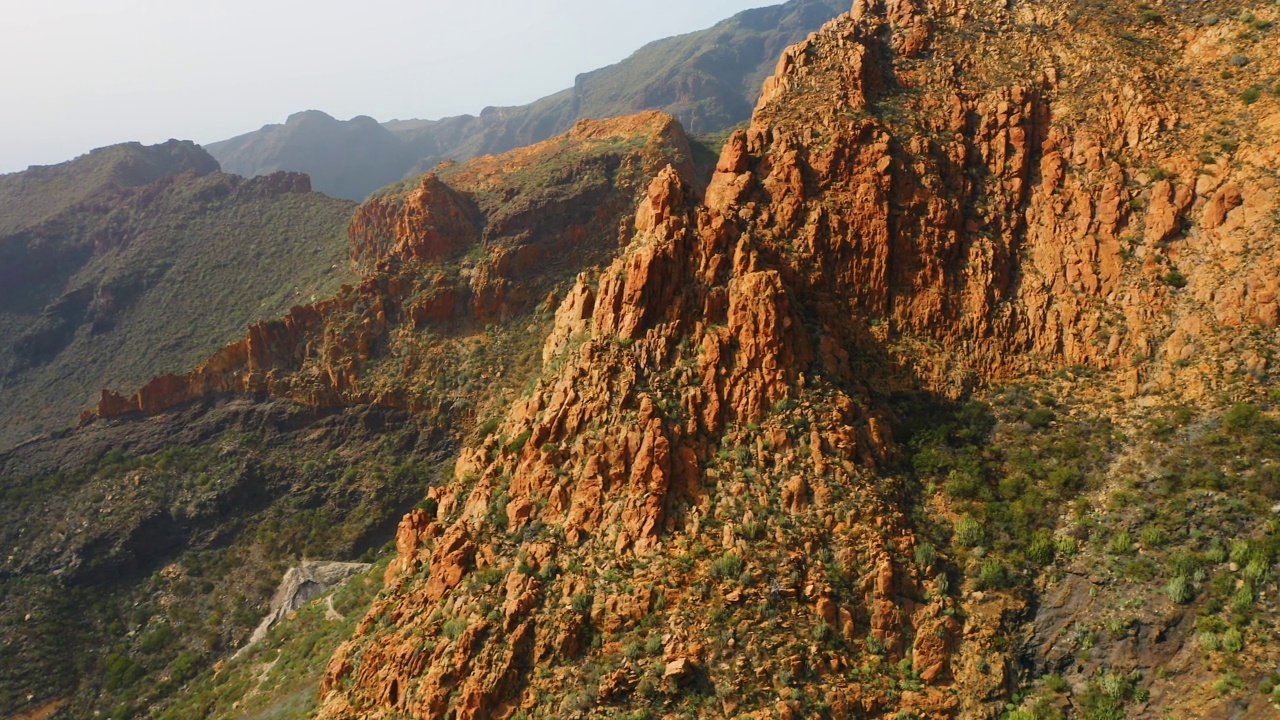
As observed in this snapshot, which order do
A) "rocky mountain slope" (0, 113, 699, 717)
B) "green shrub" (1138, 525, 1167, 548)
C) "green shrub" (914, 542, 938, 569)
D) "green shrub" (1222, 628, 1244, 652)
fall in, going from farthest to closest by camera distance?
"rocky mountain slope" (0, 113, 699, 717)
"green shrub" (914, 542, 938, 569)
"green shrub" (1138, 525, 1167, 548)
"green shrub" (1222, 628, 1244, 652)

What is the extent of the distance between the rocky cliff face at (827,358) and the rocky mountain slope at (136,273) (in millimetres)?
51413

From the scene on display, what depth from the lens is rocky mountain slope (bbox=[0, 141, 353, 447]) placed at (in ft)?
258

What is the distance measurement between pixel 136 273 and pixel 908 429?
95.5m

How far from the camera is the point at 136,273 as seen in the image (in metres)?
92.3

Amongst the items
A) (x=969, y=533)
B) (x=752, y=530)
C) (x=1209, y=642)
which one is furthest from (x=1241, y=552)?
(x=752, y=530)

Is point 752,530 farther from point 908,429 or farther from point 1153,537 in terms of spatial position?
point 1153,537

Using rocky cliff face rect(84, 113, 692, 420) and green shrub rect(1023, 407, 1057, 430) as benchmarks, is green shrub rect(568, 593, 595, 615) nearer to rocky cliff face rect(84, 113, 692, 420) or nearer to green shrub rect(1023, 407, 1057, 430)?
green shrub rect(1023, 407, 1057, 430)

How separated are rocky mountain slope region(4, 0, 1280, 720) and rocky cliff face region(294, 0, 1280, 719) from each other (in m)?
0.15

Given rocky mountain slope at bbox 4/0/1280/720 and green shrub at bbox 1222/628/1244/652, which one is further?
rocky mountain slope at bbox 4/0/1280/720

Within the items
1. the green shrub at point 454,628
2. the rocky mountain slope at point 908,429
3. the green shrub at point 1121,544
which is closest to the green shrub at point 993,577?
the rocky mountain slope at point 908,429

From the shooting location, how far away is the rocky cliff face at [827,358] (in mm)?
27781

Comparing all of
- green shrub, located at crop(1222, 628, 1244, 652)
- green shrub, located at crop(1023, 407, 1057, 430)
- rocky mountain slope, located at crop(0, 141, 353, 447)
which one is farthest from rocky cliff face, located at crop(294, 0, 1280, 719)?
rocky mountain slope, located at crop(0, 141, 353, 447)

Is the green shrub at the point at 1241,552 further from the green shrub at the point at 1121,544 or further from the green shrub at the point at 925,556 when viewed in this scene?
the green shrub at the point at 925,556

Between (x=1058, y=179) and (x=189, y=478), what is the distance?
224 ft
